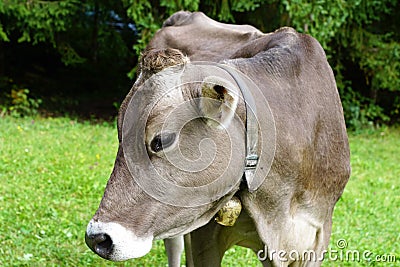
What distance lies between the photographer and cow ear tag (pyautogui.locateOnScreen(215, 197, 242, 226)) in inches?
101

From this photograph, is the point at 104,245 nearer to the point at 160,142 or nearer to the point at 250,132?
the point at 160,142

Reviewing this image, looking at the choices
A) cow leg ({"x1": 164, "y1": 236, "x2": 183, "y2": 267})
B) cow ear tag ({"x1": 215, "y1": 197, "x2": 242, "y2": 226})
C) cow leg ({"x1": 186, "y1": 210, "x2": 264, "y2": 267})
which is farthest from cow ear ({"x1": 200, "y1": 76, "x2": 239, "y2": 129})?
cow leg ({"x1": 164, "y1": 236, "x2": 183, "y2": 267})

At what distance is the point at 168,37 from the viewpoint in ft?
14.5

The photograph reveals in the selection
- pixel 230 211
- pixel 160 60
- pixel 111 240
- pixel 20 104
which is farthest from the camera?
pixel 20 104

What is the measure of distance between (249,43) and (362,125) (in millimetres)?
7407

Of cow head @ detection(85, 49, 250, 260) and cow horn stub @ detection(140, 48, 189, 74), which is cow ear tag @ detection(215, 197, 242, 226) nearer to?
cow head @ detection(85, 49, 250, 260)

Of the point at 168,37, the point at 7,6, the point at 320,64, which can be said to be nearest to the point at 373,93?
the point at 7,6

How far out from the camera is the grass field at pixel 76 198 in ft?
15.1

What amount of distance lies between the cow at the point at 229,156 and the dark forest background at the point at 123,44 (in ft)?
19.7

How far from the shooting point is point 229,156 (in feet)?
7.96

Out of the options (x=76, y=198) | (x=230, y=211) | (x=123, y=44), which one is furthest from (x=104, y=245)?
(x=123, y=44)

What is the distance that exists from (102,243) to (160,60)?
0.72 m

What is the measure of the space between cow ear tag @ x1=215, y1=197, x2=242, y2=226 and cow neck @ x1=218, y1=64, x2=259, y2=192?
0.34 feet

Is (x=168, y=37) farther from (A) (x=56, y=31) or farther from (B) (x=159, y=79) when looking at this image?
(A) (x=56, y=31)
